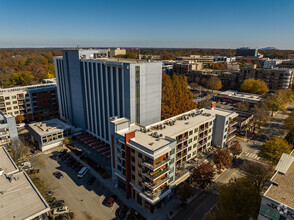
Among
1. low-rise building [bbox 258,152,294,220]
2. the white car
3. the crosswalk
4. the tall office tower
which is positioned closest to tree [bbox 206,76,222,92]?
the crosswalk

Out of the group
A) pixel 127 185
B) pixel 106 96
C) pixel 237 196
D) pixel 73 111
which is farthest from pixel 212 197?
pixel 73 111

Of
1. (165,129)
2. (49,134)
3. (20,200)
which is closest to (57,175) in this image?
(20,200)

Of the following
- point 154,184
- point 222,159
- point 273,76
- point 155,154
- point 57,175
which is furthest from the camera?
point 273,76

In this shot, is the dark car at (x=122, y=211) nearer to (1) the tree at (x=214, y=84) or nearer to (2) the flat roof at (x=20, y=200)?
(2) the flat roof at (x=20, y=200)

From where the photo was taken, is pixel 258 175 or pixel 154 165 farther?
pixel 258 175

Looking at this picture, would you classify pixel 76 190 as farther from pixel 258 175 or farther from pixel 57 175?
pixel 258 175

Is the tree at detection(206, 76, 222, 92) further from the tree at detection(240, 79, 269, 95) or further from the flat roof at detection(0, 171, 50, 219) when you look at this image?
the flat roof at detection(0, 171, 50, 219)
